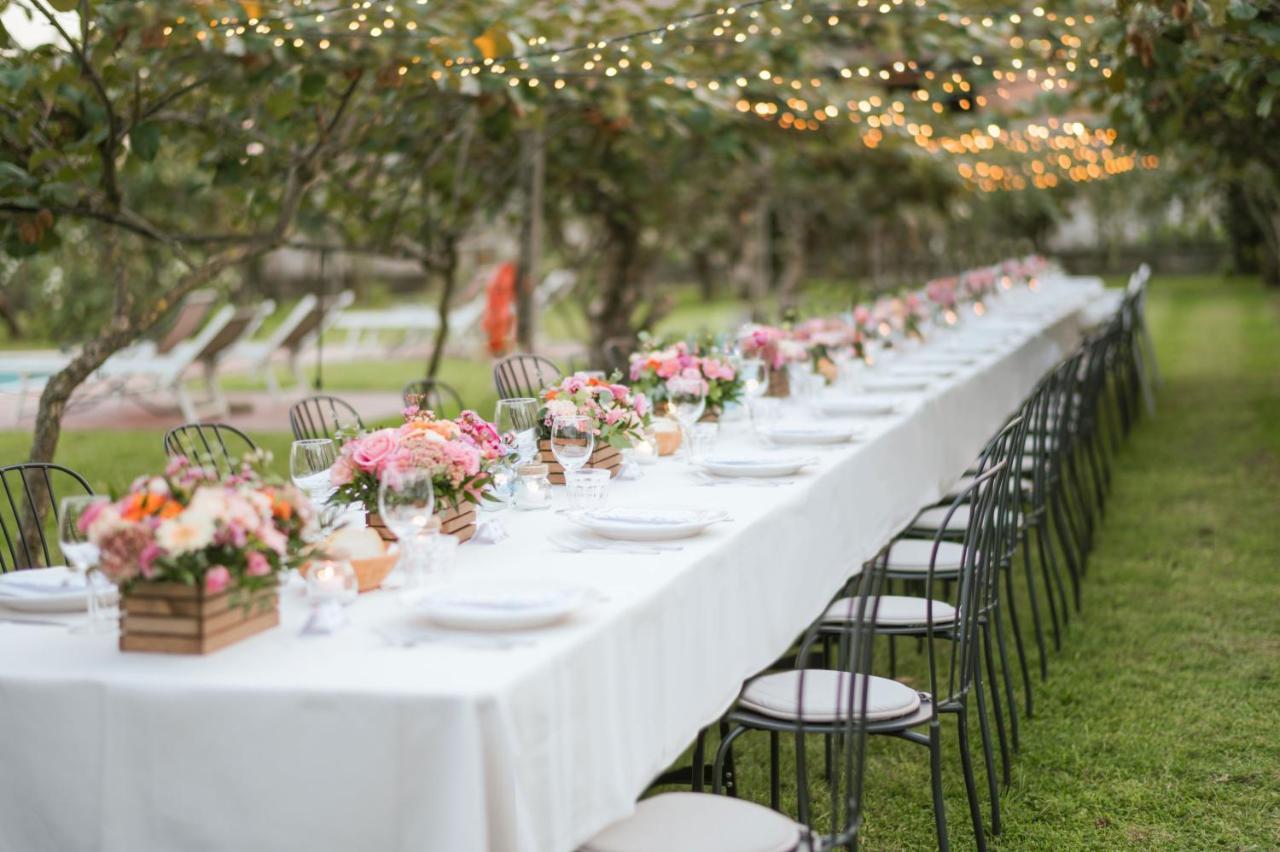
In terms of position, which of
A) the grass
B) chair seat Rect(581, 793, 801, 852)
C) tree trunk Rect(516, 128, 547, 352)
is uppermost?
tree trunk Rect(516, 128, 547, 352)

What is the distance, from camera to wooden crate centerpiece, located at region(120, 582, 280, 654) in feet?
6.64

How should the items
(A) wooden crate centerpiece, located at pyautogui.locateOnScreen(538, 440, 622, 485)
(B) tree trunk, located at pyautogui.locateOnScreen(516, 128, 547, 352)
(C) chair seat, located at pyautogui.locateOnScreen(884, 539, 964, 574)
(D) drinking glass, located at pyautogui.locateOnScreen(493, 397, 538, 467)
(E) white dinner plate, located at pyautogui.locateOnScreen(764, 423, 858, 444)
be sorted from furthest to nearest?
(B) tree trunk, located at pyautogui.locateOnScreen(516, 128, 547, 352) < (E) white dinner plate, located at pyautogui.locateOnScreen(764, 423, 858, 444) < (C) chair seat, located at pyautogui.locateOnScreen(884, 539, 964, 574) < (A) wooden crate centerpiece, located at pyautogui.locateOnScreen(538, 440, 622, 485) < (D) drinking glass, located at pyautogui.locateOnScreen(493, 397, 538, 467)

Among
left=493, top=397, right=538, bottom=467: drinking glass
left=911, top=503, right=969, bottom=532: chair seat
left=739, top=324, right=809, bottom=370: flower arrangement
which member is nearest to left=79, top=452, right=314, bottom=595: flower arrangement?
left=493, top=397, right=538, bottom=467: drinking glass

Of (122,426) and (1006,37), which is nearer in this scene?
(1006,37)

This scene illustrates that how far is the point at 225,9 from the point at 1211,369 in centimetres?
1038

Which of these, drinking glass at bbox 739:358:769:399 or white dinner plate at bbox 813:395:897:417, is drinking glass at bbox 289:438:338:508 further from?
white dinner plate at bbox 813:395:897:417

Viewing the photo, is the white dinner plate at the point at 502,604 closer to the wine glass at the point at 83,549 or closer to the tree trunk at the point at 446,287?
the wine glass at the point at 83,549

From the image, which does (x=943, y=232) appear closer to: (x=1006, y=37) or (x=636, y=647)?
(x=1006, y=37)

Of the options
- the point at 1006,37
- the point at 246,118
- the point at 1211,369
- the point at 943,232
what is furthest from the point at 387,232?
the point at 943,232

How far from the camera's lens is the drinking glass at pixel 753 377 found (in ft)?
14.2

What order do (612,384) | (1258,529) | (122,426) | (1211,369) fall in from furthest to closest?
(1211,369)
(122,426)
(1258,529)
(612,384)

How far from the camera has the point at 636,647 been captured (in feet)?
7.48

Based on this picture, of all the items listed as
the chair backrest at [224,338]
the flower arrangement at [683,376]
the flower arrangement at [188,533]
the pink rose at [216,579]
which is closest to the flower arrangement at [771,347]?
the flower arrangement at [683,376]

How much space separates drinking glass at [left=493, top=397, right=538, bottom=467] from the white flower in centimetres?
127
